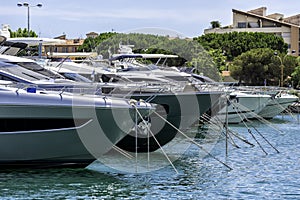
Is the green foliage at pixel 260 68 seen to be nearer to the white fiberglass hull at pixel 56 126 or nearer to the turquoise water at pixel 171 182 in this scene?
the turquoise water at pixel 171 182

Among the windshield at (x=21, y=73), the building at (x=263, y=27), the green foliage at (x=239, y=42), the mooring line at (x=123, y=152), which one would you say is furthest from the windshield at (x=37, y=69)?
the building at (x=263, y=27)

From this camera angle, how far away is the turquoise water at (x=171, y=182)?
16.7 metres

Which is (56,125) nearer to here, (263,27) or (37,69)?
(37,69)

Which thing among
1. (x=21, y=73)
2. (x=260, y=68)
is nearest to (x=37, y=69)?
(x=21, y=73)

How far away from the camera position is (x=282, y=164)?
22.6 metres

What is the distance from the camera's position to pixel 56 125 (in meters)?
18.2

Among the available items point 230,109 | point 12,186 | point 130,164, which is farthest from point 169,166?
point 230,109

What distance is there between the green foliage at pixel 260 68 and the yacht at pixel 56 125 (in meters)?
58.1

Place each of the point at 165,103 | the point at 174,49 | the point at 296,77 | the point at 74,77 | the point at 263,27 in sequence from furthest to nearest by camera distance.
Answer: the point at 263,27 < the point at 296,77 < the point at 174,49 < the point at 74,77 < the point at 165,103

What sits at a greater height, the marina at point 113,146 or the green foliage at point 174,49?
the green foliage at point 174,49

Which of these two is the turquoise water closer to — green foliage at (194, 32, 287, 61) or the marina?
the marina

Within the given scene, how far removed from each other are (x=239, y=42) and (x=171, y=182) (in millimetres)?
79389

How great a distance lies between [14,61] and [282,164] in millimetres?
9606

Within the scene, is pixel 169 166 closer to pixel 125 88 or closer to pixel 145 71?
pixel 125 88
